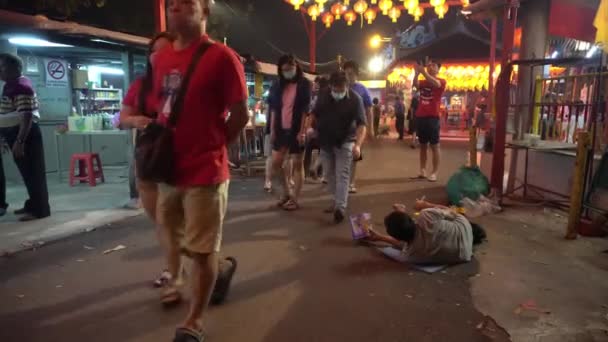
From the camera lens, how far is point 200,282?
2.63m

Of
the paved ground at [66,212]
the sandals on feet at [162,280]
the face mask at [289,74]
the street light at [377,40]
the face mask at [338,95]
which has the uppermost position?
the street light at [377,40]

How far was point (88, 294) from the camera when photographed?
11.5 ft

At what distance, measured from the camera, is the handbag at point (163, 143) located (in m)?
2.47

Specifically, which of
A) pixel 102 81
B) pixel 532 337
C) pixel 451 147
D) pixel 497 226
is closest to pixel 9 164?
pixel 102 81

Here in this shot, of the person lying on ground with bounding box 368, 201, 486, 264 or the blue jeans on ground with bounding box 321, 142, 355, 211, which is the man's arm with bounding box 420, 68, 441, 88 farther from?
the person lying on ground with bounding box 368, 201, 486, 264

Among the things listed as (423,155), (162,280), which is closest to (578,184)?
(423,155)

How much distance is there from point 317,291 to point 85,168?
6665mm

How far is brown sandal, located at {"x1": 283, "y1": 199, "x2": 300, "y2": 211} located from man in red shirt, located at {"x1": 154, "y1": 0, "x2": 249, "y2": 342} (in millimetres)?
3571

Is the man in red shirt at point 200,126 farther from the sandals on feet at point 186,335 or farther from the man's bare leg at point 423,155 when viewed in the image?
the man's bare leg at point 423,155

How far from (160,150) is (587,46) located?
11.2 metres

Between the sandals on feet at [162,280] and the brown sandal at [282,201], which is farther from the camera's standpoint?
the brown sandal at [282,201]

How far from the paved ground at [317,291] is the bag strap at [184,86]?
1.42 meters

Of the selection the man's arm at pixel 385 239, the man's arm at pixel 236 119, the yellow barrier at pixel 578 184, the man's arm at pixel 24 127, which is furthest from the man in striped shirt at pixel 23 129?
the yellow barrier at pixel 578 184

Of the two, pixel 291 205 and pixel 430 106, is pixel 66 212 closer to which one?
pixel 291 205
